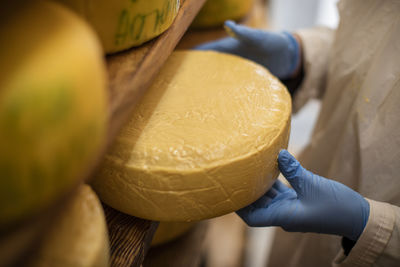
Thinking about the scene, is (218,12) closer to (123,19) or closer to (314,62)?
(314,62)

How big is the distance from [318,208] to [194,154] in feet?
0.98

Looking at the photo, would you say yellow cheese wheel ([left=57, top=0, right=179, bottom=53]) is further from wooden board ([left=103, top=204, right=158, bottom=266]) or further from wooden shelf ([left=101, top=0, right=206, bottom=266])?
wooden board ([left=103, top=204, right=158, bottom=266])

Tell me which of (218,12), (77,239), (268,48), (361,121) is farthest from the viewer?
(218,12)

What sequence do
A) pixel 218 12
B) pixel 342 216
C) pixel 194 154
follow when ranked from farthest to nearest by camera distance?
1. pixel 218 12
2. pixel 342 216
3. pixel 194 154

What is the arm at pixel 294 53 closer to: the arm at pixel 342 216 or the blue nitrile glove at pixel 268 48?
the blue nitrile glove at pixel 268 48

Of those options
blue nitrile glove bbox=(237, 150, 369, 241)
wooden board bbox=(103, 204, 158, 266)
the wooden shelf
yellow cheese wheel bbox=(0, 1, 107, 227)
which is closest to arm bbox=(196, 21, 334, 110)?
the wooden shelf

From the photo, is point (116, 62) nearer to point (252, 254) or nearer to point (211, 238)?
point (211, 238)

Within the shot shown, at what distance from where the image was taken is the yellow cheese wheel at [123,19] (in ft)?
1.42

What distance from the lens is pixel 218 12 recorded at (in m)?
1.17

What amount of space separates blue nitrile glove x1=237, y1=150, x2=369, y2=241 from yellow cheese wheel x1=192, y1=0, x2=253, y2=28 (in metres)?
0.70

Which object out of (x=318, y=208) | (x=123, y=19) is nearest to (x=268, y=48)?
(x=318, y=208)

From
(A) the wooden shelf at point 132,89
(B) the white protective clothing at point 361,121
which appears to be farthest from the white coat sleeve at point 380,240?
(A) the wooden shelf at point 132,89

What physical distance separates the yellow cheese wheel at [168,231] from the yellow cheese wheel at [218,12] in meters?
0.70

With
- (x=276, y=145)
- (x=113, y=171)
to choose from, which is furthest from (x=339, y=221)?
(x=113, y=171)
